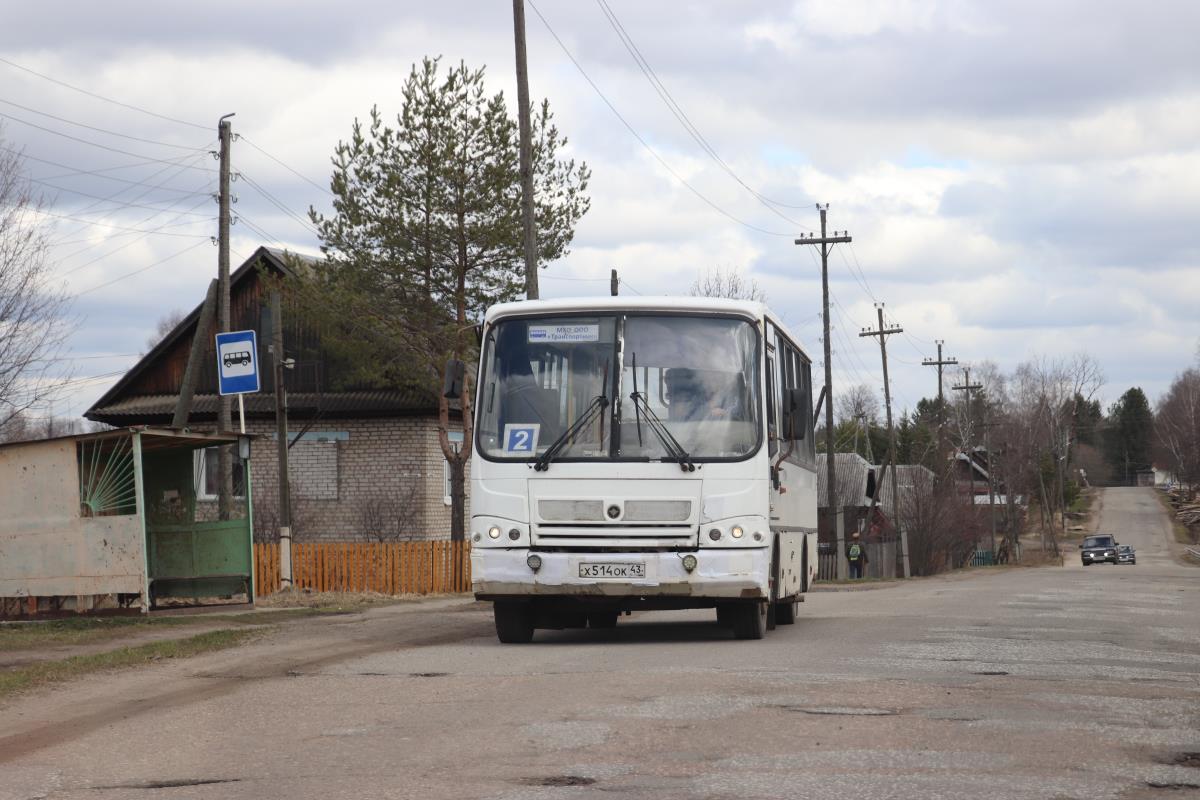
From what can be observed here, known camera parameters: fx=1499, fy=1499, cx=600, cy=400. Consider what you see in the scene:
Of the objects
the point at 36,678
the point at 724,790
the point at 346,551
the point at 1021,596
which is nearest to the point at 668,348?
the point at 36,678

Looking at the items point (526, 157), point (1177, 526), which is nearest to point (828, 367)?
point (526, 157)

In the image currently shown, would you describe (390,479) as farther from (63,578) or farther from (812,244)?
(63,578)

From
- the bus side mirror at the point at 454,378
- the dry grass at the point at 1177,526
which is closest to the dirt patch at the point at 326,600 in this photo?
the bus side mirror at the point at 454,378

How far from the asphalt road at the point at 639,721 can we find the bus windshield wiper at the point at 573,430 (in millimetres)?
1678

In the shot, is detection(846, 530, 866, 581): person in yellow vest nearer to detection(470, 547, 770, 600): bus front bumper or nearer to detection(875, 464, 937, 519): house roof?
detection(875, 464, 937, 519): house roof

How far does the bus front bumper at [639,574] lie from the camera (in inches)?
515

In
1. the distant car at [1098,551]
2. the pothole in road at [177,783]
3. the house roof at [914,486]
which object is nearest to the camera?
the pothole in road at [177,783]

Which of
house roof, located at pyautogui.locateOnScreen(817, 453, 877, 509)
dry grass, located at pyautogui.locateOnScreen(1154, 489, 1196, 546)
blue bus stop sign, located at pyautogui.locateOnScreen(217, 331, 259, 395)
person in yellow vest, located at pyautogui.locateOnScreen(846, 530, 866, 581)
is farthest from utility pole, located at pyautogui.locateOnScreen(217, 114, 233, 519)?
dry grass, located at pyautogui.locateOnScreen(1154, 489, 1196, 546)

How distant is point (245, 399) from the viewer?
42.2m

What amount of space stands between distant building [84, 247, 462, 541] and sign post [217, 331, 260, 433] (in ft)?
46.8

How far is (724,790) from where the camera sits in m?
6.33

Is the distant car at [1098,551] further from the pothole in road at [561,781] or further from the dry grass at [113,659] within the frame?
the pothole in road at [561,781]

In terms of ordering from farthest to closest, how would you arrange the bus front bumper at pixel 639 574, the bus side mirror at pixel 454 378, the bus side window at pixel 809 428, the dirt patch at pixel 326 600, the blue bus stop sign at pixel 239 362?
1. the blue bus stop sign at pixel 239 362
2. the dirt patch at pixel 326 600
3. the bus side window at pixel 809 428
4. the bus side mirror at pixel 454 378
5. the bus front bumper at pixel 639 574

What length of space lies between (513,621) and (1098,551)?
63400mm
